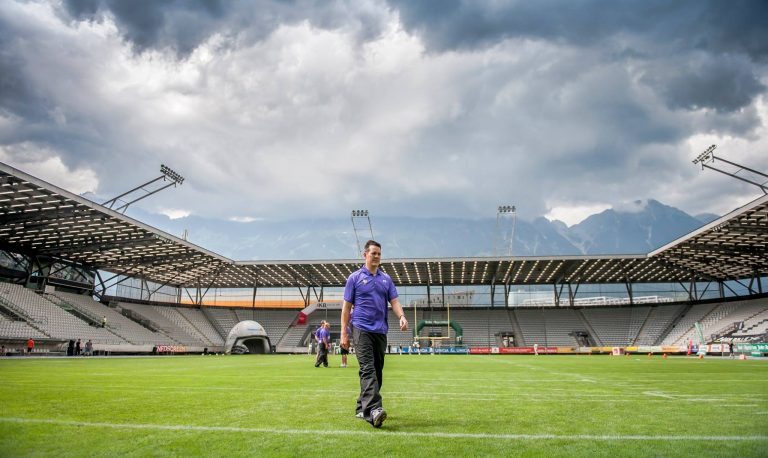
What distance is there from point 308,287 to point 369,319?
5819cm

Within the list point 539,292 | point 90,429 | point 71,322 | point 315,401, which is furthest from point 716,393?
point 539,292

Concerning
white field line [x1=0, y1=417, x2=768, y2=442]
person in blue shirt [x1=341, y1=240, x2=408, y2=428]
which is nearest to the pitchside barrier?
person in blue shirt [x1=341, y1=240, x2=408, y2=428]

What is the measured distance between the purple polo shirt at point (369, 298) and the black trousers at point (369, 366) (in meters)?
0.09

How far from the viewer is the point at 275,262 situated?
5122 centimetres

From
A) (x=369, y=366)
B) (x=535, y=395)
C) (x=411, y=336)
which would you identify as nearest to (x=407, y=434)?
(x=369, y=366)

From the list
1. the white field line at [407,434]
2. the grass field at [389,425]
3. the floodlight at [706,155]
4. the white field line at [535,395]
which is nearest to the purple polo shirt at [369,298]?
the grass field at [389,425]

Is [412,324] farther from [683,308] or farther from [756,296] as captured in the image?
[756,296]

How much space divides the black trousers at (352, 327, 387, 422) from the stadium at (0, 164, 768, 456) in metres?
0.35

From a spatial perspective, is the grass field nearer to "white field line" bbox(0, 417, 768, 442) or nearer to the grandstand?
"white field line" bbox(0, 417, 768, 442)

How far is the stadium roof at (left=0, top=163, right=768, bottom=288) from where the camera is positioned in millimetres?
30750

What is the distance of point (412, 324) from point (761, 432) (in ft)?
186

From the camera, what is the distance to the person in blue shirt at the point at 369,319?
15.8 ft

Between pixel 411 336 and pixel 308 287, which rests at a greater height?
pixel 308 287

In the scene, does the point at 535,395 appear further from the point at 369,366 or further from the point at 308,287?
the point at 308,287
